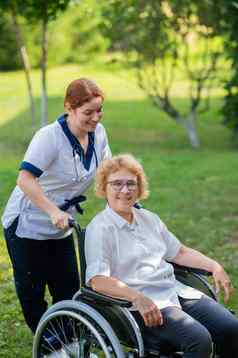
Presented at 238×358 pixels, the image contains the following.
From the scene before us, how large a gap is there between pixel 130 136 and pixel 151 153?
6.77ft

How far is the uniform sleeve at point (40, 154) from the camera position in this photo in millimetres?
3709

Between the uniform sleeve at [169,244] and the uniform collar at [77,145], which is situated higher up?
the uniform collar at [77,145]

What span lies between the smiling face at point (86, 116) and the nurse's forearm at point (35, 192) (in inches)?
12.6

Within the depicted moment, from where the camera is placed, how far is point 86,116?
12.3 feet

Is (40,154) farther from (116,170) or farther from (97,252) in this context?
(97,252)

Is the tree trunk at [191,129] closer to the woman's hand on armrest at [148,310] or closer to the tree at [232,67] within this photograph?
the tree at [232,67]

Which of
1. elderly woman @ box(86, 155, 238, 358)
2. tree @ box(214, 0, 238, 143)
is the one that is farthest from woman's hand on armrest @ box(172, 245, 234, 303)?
tree @ box(214, 0, 238, 143)

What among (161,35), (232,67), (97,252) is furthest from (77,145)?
(161,35)

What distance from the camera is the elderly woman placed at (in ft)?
11.3

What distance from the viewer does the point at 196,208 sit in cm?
783

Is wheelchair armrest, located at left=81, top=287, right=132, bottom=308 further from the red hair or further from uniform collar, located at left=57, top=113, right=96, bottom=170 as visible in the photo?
the red hair

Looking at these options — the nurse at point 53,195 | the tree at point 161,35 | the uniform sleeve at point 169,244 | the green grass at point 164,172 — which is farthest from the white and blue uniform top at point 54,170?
the tree at point 161,35

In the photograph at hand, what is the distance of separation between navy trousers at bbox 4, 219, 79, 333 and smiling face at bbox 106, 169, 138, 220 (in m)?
0.46

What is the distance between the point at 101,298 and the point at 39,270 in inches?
25.2
